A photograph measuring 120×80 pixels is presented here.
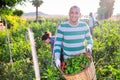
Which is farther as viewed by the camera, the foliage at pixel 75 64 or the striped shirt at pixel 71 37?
the striped shirt at pixel 71 37

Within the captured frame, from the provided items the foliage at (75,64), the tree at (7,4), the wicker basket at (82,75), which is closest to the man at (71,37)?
the foliage at (75,64)

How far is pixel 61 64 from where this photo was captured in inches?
142

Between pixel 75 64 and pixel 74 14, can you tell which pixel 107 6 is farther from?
pixel 75 64

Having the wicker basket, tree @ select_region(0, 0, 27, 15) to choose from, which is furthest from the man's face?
tree @ select_region(0, 0, 27, 15)

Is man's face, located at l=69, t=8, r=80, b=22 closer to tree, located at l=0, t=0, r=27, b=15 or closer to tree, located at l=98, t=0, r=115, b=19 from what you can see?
tree, located at l=0, t=0, r=27, b=15

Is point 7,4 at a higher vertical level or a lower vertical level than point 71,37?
higher

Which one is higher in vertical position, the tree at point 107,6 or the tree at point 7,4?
the tree at point 7,4

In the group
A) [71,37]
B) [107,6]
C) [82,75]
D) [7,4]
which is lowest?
[107,6]

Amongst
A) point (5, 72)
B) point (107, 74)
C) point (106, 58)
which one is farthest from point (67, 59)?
point (5, 72)

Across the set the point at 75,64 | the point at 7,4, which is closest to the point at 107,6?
the point at 7,4

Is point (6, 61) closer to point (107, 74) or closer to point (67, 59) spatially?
point (107, 74)

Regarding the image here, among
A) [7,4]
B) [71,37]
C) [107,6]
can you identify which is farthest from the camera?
[107,6]

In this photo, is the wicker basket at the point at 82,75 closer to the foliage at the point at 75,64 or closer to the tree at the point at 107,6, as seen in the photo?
the foliage at the point at 75,64

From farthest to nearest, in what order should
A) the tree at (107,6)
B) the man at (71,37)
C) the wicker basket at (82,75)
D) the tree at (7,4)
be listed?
the tree at (107,6)
the tree at (7,4)
the man at (71,37)
the wicker basket at (82,75)
